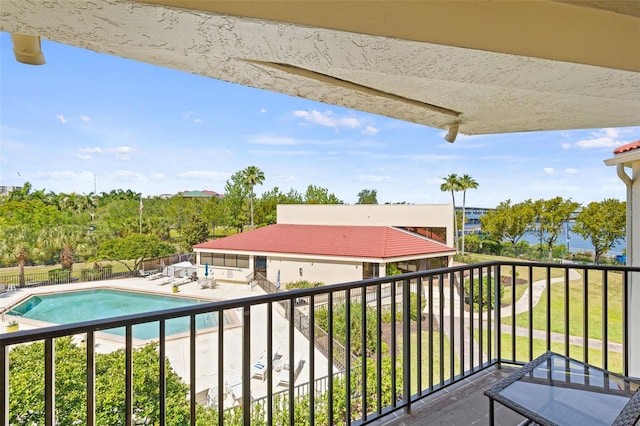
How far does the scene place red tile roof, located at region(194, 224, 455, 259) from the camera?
1419 centimetres

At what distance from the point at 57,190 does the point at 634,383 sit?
74.0 ft

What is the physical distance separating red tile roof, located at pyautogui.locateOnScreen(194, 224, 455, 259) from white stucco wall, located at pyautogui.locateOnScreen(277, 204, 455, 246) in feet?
1.14

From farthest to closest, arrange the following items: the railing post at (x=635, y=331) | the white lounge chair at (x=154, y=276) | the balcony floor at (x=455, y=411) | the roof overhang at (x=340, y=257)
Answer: the white lounge chair at (x=154, y=276) → the roof overhang at (x=340, y=257) → the railing post at (x=635, y=331) → the balcony floor at (x=455, y=411)

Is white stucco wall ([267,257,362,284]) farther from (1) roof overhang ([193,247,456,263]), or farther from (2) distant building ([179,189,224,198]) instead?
(2) distant building ([179,189,224,198])

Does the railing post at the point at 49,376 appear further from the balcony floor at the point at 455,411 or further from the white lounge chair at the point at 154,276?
the white lounge chair at the point at 154,276

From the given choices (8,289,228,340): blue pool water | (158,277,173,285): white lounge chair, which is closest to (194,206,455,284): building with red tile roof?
(158,277,173,285): white lounge chair

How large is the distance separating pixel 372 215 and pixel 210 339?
11.5m

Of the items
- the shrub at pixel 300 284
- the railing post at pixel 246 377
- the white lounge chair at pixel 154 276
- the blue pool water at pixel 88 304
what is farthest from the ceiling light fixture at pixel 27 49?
the white lounge chair at pixel 154 276

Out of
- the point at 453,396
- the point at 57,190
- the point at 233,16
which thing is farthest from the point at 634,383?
the point at 57,190

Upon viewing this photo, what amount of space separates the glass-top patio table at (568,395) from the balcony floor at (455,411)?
12.2 inches

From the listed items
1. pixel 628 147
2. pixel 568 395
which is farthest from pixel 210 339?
pixel 628 147

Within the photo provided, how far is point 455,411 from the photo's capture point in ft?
5.76

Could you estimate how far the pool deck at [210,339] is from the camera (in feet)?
17.0

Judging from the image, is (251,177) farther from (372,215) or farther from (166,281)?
(372,215)
